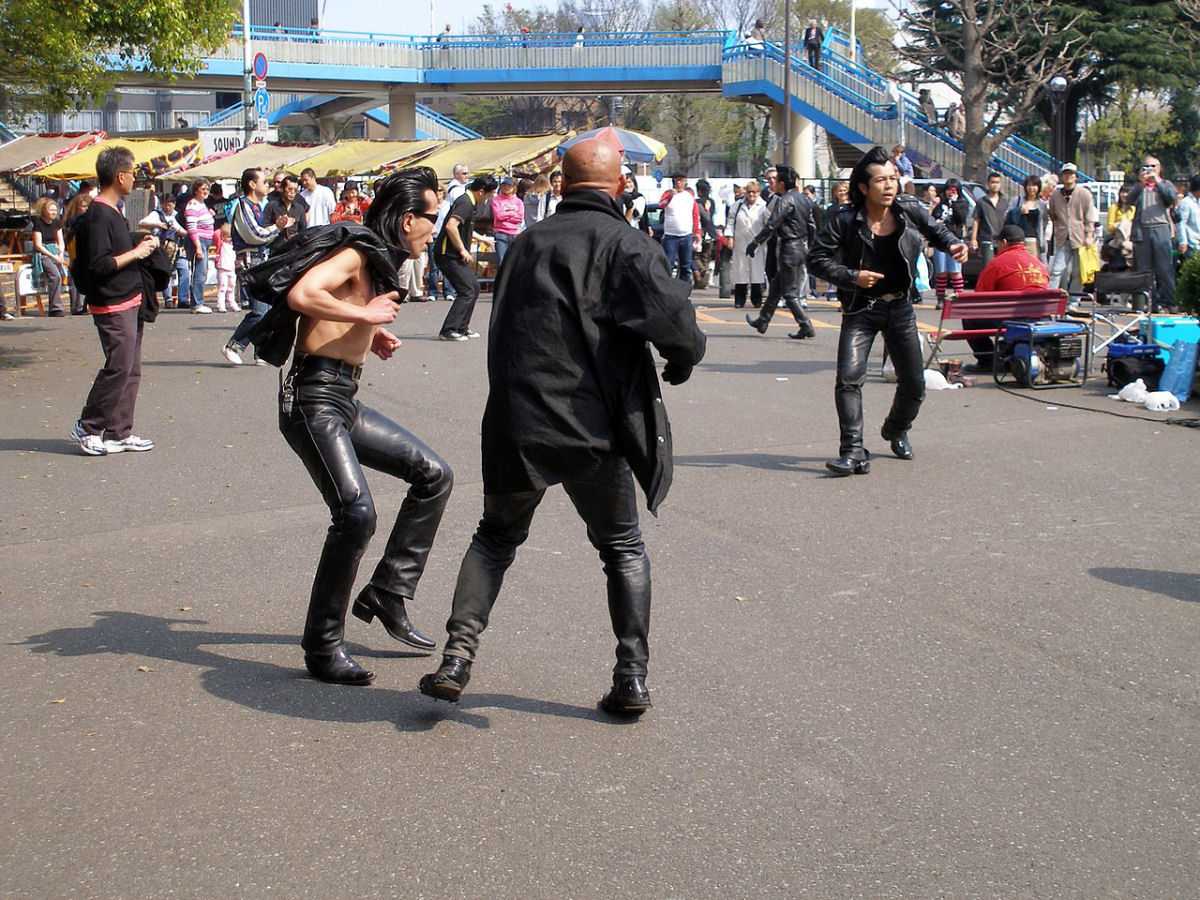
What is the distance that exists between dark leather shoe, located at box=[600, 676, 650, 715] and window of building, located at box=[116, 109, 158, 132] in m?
102

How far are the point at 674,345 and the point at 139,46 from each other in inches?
459

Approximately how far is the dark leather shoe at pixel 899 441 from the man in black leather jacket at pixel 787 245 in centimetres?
640

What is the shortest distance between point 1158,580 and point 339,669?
3.58 meters

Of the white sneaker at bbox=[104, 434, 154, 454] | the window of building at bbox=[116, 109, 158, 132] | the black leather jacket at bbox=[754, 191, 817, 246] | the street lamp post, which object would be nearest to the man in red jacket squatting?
the black leather jacket at bbox=[754, 191, 817, 246]

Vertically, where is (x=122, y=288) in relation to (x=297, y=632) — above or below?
above

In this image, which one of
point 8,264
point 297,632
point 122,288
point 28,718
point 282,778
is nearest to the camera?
point 282,778

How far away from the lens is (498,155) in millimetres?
28766

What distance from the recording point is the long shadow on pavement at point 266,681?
14.3 ft

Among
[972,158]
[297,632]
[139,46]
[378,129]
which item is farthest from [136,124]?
[297,632]

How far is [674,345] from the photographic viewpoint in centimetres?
398

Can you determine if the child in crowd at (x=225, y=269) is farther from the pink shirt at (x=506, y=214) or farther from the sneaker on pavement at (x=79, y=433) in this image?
the sneaker on pavement at (x=79, y=433)

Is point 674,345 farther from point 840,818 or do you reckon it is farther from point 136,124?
point 136,124

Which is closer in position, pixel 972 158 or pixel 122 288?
pixel 122 288

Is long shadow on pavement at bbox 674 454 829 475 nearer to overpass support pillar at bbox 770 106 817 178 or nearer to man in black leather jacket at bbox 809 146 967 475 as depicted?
man in black leather jacket at bbox 809 146 967 475
